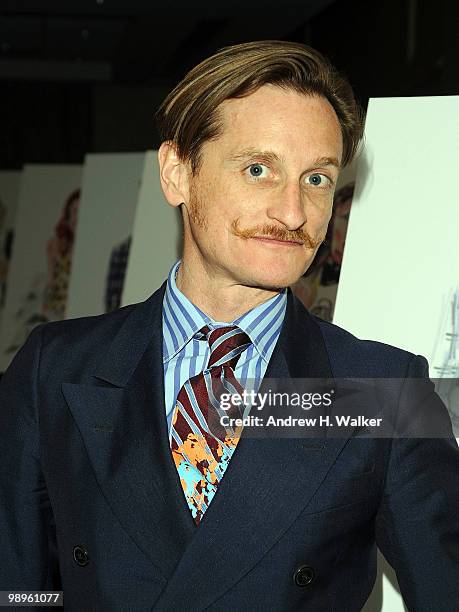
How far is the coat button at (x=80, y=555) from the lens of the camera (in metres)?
1.67

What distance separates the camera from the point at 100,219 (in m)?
5.54

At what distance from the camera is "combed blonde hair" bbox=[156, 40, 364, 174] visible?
67.4 inches

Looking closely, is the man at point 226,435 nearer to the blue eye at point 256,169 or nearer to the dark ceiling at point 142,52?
the blue eye at point 256,169

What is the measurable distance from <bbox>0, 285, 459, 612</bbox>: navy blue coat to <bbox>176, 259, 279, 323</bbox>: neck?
8 centimetres

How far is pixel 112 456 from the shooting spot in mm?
1695

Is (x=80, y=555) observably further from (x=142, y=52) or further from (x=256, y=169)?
(x=142, y=52)

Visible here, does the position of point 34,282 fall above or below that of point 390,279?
above

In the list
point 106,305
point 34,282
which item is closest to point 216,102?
point 106,305

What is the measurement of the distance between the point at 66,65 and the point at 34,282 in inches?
148

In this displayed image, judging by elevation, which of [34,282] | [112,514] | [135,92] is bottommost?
[112,514]

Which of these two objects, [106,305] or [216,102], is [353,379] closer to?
[216,102]

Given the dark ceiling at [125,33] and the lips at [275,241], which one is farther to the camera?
the dark ceiling at [125,33]

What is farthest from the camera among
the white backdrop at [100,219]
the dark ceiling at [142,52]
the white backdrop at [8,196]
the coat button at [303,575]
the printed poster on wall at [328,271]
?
the white backdrop at [8,196]

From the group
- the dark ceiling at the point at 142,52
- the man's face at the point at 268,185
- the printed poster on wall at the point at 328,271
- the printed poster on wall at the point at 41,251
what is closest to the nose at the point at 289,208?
the man's face at the point at 268,185
